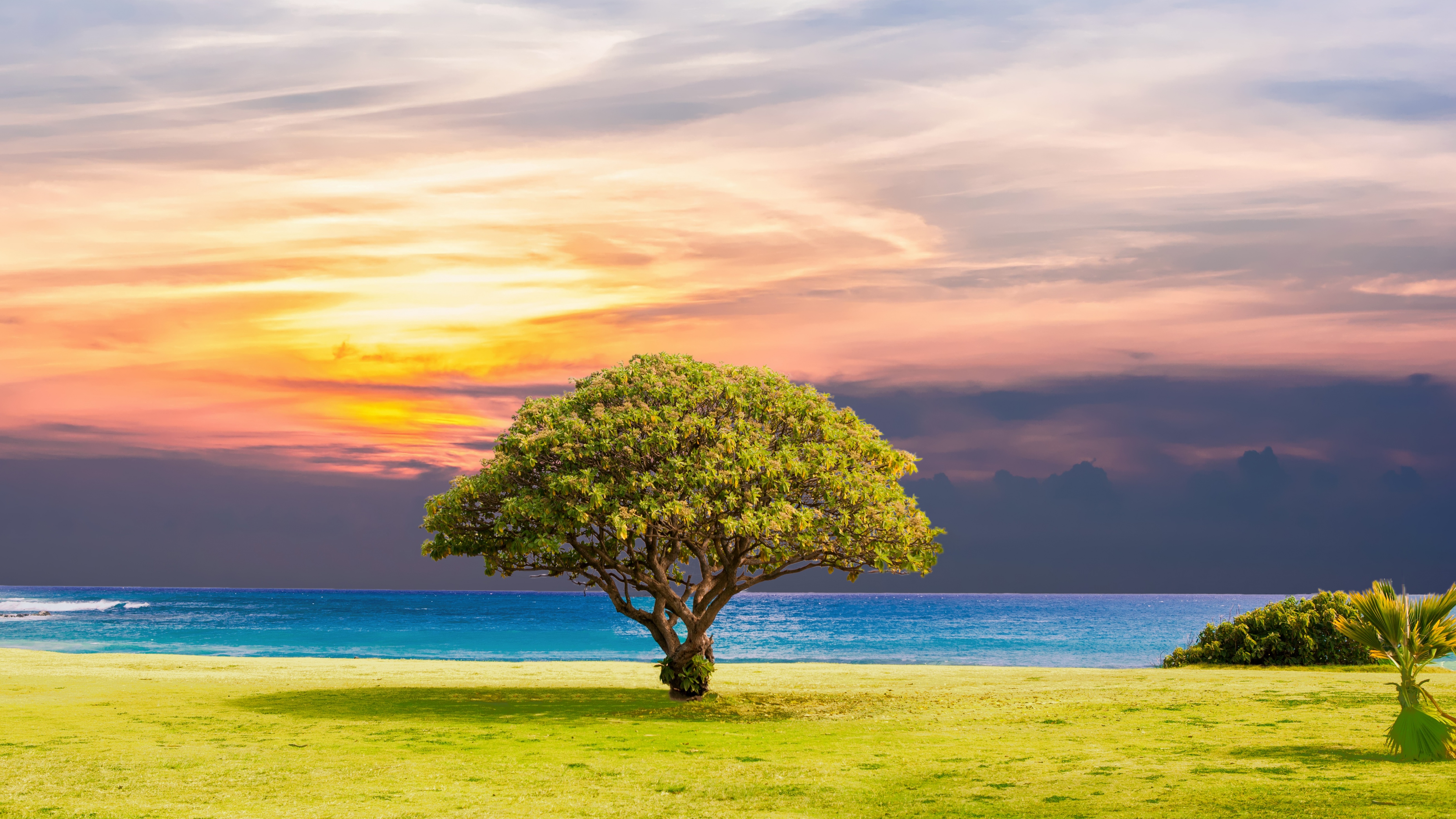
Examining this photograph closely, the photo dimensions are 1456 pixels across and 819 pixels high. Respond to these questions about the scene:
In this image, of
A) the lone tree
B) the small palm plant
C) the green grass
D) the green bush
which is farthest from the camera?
the green bush

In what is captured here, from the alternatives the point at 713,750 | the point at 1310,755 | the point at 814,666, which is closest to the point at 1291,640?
the point at 814,666

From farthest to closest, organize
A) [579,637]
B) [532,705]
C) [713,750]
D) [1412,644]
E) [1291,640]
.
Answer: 1. [579,637]
2. [1291,640]
3. [532,705]
4. [713,750]
5. [1412,644]

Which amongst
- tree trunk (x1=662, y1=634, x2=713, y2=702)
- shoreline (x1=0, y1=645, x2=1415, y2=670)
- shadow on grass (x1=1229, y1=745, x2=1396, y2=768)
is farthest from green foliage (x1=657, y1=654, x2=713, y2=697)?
shadow on grass (x1=1229, y1=745, x2=1396, y2=768)

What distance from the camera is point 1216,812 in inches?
633

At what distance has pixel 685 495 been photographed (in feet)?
94.6

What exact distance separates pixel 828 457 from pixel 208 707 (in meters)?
19.4

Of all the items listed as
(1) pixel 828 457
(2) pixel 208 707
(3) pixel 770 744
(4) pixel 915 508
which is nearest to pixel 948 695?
(4) pixel 915 508

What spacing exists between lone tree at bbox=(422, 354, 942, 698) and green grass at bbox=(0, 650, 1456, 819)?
3.93 meters

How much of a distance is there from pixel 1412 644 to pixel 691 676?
728 inches

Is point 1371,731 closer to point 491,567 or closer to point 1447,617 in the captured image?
point 1447,617

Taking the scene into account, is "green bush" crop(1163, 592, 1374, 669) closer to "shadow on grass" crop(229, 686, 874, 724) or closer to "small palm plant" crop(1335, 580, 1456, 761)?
"shadow on grass" crop(229, 686, 874, 724)

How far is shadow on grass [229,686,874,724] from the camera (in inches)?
1153

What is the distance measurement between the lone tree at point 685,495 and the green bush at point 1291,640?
24830mm

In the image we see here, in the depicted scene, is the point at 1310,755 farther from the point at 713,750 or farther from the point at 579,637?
the point at 579,637
